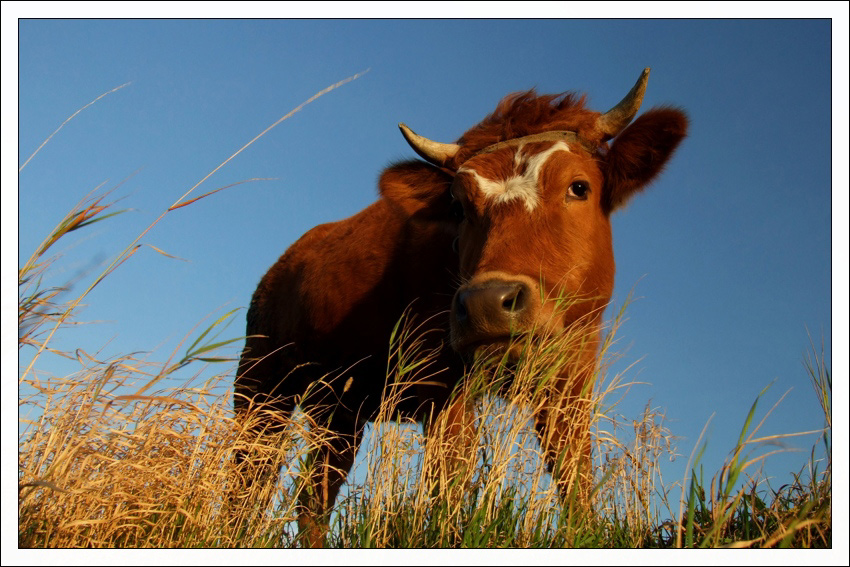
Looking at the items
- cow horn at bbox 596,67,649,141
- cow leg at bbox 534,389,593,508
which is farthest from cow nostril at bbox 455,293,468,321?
cow horn at bbox 596,67,649,141

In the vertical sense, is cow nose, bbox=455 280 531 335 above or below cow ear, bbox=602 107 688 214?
below

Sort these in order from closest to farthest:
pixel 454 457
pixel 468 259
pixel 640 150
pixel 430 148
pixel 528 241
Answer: pixel 454 457 < pixel 528 241 < pixel 468 259 < pixel 640 150 < pixel 430 148

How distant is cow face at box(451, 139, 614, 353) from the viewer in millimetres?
3945

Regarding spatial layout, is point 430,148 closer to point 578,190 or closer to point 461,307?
point 578,190

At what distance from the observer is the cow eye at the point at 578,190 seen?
4789mm

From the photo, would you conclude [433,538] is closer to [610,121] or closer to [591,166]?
[591,166]

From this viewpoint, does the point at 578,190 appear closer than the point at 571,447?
No

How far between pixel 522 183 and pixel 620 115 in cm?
103

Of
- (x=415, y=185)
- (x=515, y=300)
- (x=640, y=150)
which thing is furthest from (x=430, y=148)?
(x=515, y=300)

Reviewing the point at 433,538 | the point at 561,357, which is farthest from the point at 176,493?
the point at 561,357

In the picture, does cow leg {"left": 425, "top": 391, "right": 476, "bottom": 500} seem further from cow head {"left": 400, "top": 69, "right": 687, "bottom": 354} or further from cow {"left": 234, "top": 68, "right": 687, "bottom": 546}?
cow head {"left": 400, "top": 69, "right": 687, "bottom": 354}

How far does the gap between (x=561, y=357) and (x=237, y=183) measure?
62.5 inches

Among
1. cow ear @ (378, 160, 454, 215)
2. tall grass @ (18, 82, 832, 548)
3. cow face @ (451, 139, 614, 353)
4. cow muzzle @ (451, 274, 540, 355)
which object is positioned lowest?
tall grass @ (18, 82, 832, 548)

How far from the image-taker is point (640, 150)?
5141mm
